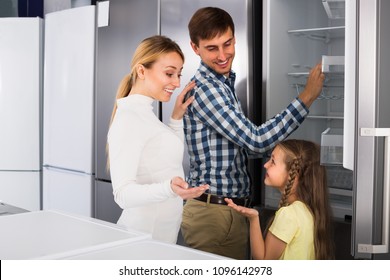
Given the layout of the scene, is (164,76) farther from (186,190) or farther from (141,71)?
(186,190)

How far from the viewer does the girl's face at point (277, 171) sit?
82.0 inches

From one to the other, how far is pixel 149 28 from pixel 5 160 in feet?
5.11

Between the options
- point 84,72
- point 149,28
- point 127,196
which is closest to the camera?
point 127,196

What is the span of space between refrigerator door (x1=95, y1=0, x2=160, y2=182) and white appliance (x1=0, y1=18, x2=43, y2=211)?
28.5 inches

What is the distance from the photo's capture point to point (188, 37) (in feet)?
8.64

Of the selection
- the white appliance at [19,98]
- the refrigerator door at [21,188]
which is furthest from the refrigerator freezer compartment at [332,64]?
the refrigerator door at [21,188]

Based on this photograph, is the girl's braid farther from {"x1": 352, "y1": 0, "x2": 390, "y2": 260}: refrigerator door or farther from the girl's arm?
{"x1": 352, "y1": 0, "x2": 390, "y2": 260}: refrigerator door

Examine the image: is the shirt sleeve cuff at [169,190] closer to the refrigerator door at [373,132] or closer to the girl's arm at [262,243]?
the girl's arm at [262,243]

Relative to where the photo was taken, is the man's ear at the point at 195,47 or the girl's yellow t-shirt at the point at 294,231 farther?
the man's ear at the point at 195,47

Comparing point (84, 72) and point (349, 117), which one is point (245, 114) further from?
point (84, 72)

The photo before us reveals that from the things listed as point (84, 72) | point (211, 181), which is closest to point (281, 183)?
point (211, 181)

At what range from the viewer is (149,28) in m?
2.93

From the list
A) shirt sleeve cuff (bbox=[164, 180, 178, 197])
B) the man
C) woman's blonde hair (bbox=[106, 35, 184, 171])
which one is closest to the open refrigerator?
the man

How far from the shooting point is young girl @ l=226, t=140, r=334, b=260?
1907 mm
